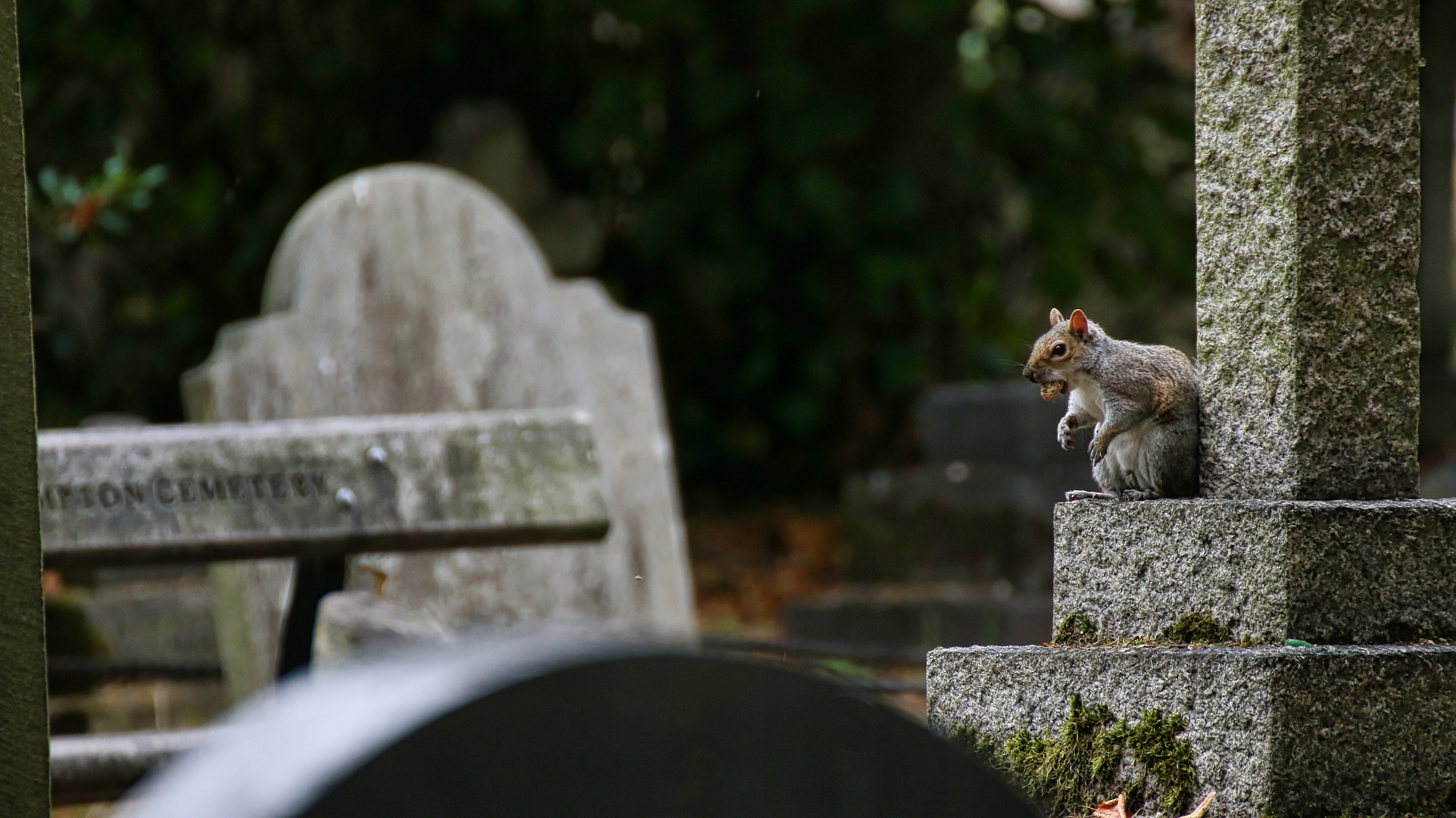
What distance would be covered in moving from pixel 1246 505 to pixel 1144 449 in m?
0.20

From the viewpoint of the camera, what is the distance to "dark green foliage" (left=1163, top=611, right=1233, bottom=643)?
1.90m

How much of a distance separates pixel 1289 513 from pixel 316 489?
7.10 ft

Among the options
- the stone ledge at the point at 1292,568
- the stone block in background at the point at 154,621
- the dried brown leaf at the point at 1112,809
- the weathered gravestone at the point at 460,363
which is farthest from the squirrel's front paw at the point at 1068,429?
the stone block in background at the point at 154,621

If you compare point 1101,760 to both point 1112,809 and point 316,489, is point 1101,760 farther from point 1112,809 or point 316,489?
point 316,489

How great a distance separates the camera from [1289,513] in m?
1.83

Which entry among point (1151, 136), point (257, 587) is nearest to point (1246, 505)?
point (257, 587)

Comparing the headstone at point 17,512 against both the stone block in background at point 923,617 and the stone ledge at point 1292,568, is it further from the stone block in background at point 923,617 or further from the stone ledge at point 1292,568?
the stone block in background at point 923,617

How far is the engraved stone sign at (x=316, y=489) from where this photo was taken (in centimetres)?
318

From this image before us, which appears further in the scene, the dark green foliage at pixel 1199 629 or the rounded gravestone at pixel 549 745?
the dark green foliage at pixel 1199 629

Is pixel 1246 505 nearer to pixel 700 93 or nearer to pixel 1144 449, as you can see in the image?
pixel 1144 449

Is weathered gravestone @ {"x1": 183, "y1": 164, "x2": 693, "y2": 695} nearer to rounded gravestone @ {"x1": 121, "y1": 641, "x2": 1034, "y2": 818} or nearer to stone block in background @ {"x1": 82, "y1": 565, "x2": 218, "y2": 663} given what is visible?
stone block in background @ {"x1": 82, "y1": 565, "x2": 218, "y2": 663}

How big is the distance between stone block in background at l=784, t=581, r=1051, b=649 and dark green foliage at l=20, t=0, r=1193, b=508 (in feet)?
5.06

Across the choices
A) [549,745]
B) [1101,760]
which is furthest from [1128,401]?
[549,745]

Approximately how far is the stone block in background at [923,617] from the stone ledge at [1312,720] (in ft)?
12.2
